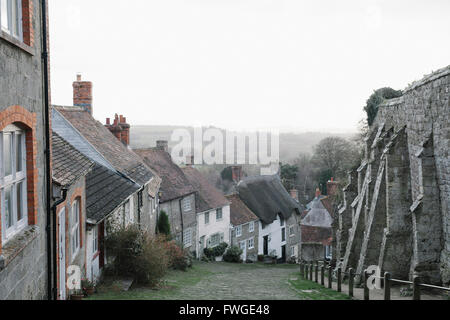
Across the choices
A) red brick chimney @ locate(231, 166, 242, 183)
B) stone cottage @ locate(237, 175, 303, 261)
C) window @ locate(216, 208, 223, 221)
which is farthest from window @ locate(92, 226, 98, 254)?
red brick chimney @ locate(231, 166, 242, 183)

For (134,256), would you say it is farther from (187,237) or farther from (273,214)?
(273,214)

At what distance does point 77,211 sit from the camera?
12.0 metres

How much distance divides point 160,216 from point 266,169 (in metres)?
28.3

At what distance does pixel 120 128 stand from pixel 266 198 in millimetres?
19203

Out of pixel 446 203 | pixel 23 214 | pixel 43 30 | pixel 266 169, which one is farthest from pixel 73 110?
pixel 266 169

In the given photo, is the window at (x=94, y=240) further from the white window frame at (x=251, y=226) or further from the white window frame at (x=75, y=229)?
the white window frame at (x=251, y=226)

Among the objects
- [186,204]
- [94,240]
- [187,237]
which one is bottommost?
[187,237]

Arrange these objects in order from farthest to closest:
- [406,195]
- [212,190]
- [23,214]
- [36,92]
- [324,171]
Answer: [324,171]
[212,190]
[406,195]
[36,92]
[23,214]

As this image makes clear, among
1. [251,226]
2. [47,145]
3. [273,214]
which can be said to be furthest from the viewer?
[273,214]

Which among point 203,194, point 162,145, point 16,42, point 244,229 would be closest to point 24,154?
point 16,42

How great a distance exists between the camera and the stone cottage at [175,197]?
28.8 m

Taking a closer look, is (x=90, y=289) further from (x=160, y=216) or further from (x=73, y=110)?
(x=160, y=216)

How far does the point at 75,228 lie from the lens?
11.5 meters
